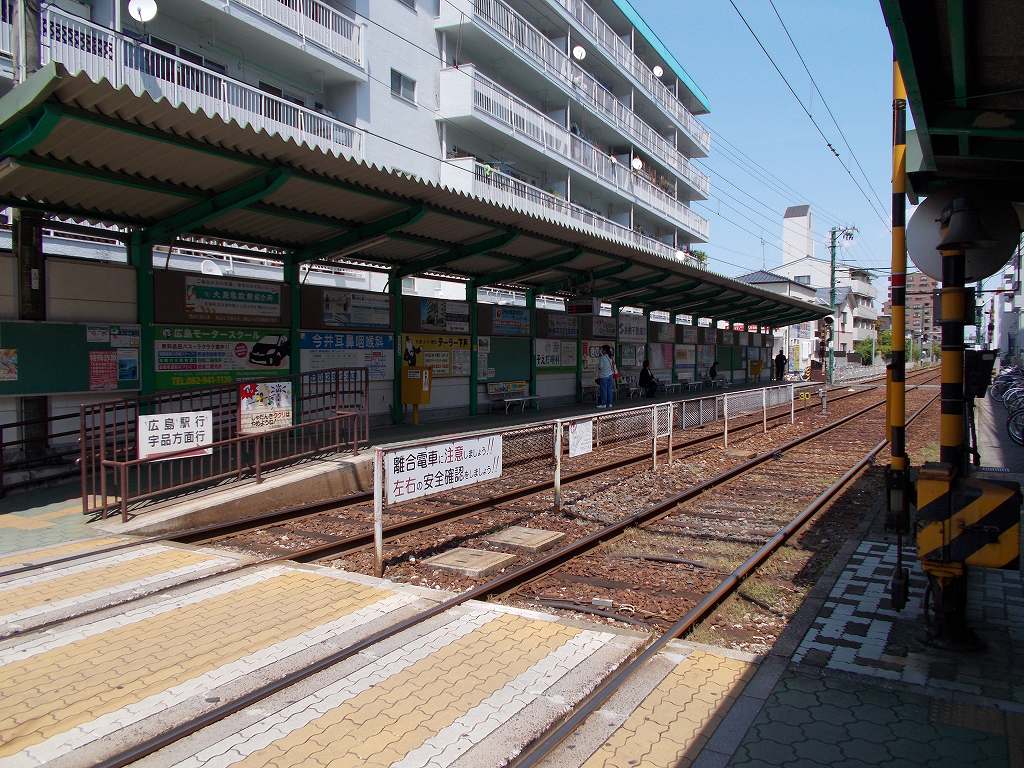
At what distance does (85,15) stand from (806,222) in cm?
8177

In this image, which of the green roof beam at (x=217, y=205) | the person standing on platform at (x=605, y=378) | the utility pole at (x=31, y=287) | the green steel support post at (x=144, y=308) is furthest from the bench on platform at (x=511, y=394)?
the utility pole at (x=31, y=287)

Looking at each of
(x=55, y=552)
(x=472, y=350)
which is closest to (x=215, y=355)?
(x=55, y=552)

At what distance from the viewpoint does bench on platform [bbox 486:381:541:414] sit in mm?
18578

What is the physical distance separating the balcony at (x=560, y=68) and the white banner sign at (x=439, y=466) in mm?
21520

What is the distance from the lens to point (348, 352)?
14.3 meters

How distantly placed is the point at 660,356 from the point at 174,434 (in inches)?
853

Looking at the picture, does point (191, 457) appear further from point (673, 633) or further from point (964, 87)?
point (964, 87)

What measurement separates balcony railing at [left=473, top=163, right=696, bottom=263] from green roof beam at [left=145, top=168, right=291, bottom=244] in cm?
1239

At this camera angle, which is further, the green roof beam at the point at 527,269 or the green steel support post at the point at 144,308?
the green roof beam at the point at 527,269

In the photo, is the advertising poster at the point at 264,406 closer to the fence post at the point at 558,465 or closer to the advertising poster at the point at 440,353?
the fence post at the point at 558,465

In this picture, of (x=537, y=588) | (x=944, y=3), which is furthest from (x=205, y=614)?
(x=944, y=3)

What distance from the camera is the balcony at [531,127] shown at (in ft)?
82.4

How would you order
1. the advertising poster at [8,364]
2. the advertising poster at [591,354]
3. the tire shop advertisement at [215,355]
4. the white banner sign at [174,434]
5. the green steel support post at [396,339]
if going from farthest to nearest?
the advertising poster at [591,354] → the green steel support post at [396,339] → the tire shop advertisement at [215,355] → the advertising poster at [8,364] → the white banner sign at [174,434]

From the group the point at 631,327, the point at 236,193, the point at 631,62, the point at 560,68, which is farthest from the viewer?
the point at 631,62
